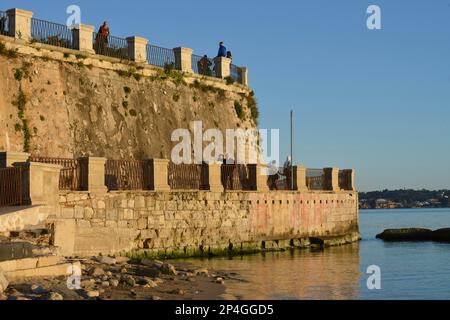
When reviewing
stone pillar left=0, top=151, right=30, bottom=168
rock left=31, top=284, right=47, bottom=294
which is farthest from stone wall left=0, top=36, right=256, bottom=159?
rock left=31, top=284, right=47, bottom=294

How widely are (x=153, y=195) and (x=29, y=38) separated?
8311 mm

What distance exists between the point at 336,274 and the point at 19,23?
15.4 meters

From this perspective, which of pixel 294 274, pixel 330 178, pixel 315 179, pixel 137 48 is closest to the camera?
pixel 294 274

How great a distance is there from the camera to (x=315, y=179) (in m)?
36.9

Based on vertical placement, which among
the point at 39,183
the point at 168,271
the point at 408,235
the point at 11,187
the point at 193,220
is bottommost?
the point at 408,235

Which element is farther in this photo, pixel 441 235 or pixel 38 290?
pixel 441 235

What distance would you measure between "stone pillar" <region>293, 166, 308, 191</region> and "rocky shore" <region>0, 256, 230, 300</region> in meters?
13.1

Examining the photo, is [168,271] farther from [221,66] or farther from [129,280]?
[221,66]

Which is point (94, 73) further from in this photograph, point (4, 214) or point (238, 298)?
point (238, 298)

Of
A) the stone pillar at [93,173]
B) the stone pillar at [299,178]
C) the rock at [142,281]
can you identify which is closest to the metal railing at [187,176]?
the stone pillar at [93,173]

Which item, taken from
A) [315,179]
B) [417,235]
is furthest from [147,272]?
[417,235]

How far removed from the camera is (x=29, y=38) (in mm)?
29141

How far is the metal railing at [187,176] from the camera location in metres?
28.2
